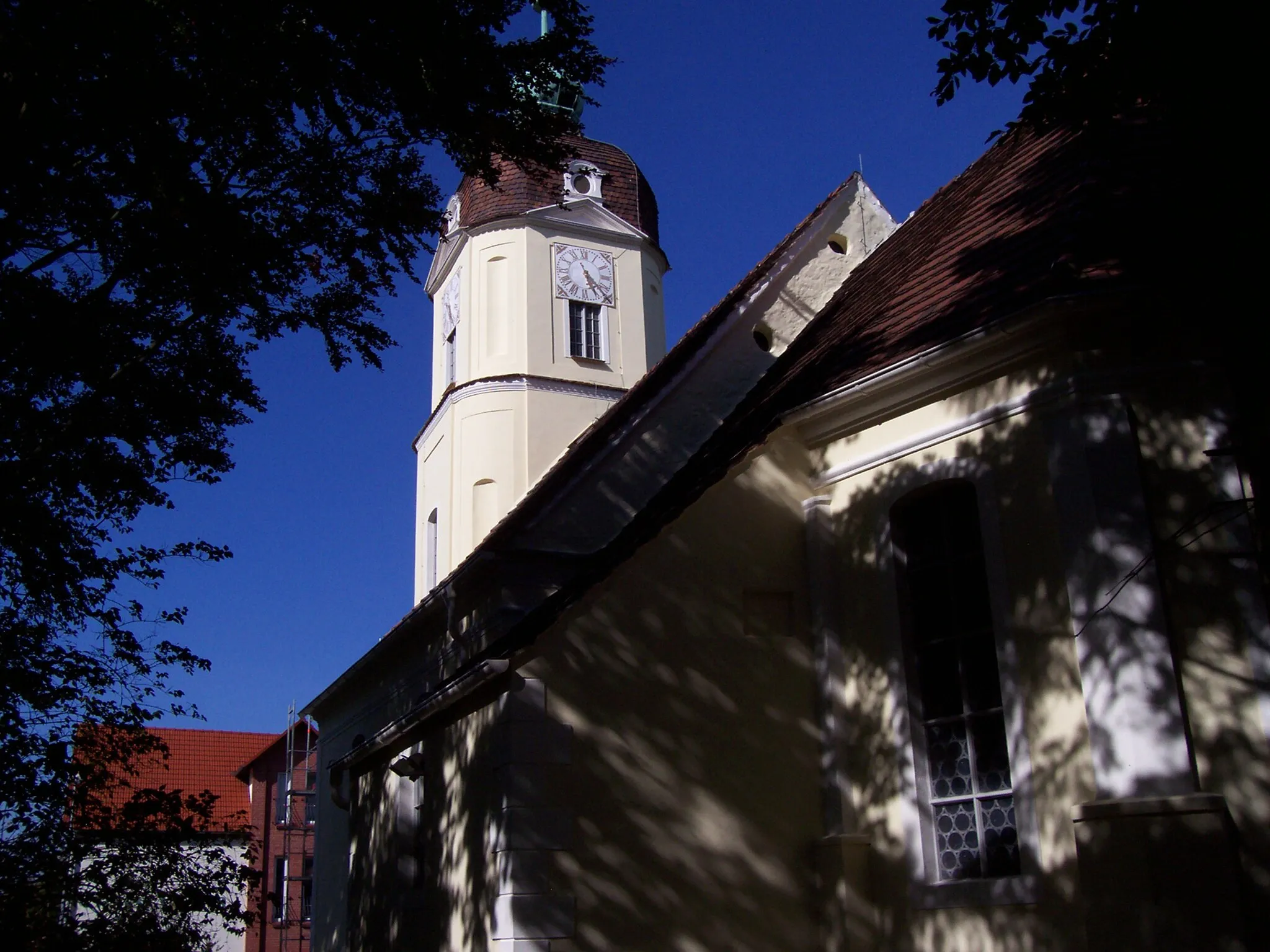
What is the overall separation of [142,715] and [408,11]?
6.88 meters

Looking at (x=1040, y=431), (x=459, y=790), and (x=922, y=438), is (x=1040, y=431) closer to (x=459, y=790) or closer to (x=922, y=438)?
(x=922, y=438)

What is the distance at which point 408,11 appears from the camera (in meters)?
7.88

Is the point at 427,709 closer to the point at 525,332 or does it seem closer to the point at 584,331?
the point at 525,332

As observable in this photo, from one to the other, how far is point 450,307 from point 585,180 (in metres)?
3.20

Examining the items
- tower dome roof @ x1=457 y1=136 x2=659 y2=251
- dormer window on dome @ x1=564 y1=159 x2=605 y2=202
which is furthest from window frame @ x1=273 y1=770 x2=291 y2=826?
dormer window on dome @ x1=564 y1=159 x2=605 y2=202

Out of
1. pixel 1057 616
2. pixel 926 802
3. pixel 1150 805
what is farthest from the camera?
pixel 926 802

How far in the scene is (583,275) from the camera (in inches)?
838

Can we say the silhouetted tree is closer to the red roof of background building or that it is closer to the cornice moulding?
the cornice moulding

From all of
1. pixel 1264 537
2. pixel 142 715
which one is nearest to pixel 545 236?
pixel 142 715

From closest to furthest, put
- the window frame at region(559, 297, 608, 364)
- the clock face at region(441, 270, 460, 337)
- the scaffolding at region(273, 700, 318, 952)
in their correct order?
the window frame at region(559, 297, 608, 364)
the clock face at region(441, 270, 460, 337)
the scaffolding at region(273, 700, 318, 952)

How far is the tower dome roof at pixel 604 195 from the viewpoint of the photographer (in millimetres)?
21312

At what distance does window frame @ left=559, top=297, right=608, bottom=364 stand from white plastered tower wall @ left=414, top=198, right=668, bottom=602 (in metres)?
0.02

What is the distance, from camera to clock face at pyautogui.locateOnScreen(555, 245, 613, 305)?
21.1 m

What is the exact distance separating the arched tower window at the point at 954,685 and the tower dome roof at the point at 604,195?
12.3 m
